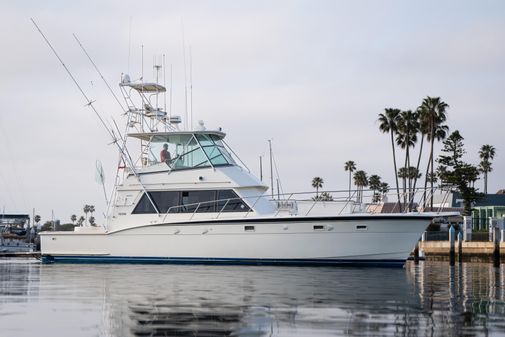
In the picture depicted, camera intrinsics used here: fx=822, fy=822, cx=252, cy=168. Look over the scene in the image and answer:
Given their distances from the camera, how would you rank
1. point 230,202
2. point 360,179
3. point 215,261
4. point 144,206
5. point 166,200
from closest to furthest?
point 215,261, point 230,202, point 166,200, point 144,206, point 360,179

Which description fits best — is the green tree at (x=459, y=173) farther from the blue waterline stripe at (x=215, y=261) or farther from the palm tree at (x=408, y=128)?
the blue waterline stripe at (x=215, y=261)

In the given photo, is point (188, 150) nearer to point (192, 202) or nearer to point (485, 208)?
point (192, 202)

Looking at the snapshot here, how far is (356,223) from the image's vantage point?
24.0m

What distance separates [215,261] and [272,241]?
6.56ft

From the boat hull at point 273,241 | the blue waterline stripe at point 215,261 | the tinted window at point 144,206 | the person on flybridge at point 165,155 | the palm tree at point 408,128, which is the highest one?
the palm tree at point 408,128

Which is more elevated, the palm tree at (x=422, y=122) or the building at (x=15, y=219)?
the palm tree at (x=422, y=122)

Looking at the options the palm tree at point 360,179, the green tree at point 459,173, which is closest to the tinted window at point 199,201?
the green tree at point 459,173

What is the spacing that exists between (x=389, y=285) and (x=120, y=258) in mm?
12377

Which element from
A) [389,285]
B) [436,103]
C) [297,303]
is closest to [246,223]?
[389,285]

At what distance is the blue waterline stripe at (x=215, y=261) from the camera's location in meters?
24.2

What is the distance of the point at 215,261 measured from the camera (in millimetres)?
25484

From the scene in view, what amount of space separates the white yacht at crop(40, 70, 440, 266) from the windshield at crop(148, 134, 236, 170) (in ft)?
0.11

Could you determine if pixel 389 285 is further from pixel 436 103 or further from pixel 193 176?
pixel 436 103

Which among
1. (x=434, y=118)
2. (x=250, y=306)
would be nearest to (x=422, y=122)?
(x=434, y=118)
